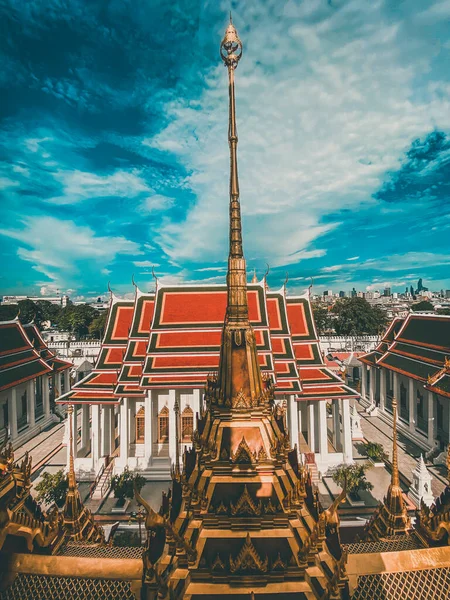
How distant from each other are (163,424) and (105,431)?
328 cm

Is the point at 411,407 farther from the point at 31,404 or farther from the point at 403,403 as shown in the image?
the point at 31,404

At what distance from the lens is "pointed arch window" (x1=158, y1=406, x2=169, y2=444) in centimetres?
2058

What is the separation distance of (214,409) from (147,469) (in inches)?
641

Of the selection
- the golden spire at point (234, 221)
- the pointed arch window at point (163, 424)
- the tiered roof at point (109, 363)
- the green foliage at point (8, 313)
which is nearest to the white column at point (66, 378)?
the tiered roof at point (109, 363)

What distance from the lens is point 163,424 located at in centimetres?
2072

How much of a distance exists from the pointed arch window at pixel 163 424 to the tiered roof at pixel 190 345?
8.68 ft

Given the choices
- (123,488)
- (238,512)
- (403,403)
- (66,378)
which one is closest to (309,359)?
(403,403)

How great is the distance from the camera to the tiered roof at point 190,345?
62.4 feet

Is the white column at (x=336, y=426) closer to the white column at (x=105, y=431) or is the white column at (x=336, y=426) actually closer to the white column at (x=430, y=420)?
the white column at (x=430, y=420)

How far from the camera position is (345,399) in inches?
757

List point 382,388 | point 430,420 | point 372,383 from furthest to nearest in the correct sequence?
point 372,383
point 382,388
point 430,420

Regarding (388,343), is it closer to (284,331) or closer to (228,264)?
(284,331)

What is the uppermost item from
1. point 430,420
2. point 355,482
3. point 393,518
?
point 393,518

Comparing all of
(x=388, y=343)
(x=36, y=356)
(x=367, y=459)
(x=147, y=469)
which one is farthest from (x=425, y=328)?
(x=36, y=356)
